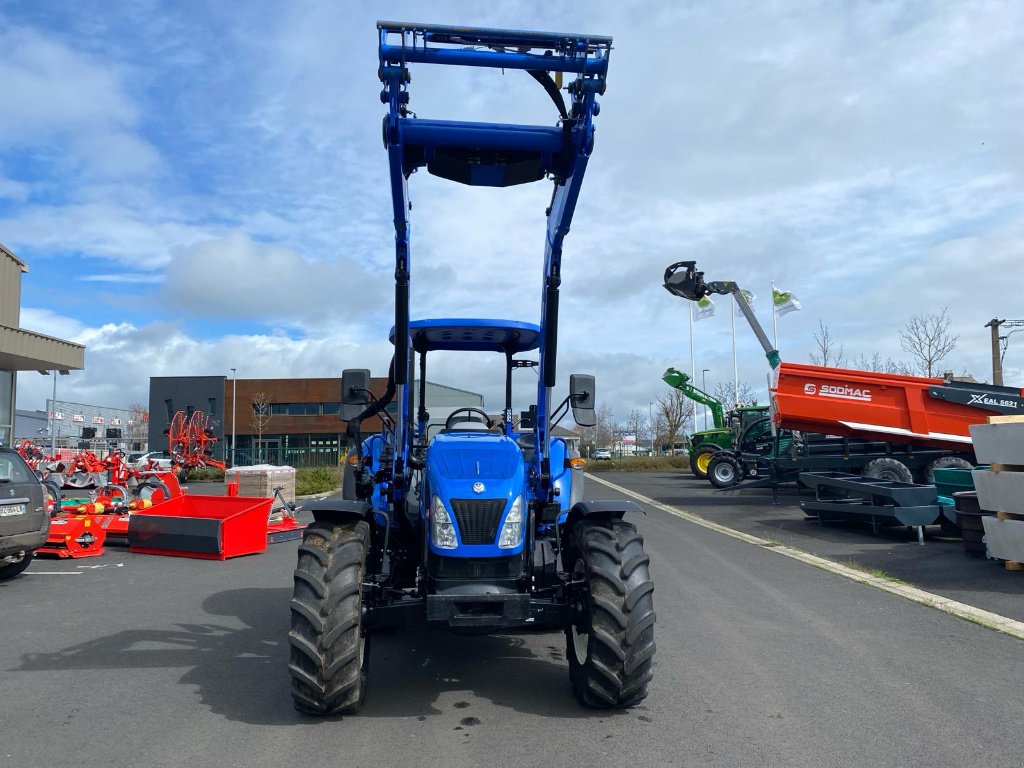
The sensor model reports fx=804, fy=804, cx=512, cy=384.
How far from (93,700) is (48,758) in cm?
94

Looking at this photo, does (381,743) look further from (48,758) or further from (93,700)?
(93,700)

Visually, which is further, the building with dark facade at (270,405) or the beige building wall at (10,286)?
the building with dark facade at (270,405)

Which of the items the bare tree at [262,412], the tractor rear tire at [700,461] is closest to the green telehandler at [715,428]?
the tractor rear tire at [700,461]

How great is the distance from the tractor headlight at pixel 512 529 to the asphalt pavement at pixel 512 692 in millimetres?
978

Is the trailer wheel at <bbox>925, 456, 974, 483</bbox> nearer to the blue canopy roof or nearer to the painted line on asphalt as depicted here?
the painted line on asphalt

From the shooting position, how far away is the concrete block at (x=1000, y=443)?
923 cm

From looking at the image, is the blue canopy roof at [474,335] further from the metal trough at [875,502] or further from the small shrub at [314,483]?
the small shrub at [314,483]

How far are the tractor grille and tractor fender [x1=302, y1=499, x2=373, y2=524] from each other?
→ 0.68 meters

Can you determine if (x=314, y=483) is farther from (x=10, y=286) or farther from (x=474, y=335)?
(x=474, y=335)

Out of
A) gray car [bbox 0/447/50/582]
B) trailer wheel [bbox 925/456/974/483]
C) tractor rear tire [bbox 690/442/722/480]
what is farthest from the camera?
tractor rear tire [bbox 690/442/722/480]

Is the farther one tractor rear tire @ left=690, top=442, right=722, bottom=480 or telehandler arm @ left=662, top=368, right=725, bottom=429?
telehandler arm @ left=662, top=368, right=725, bottom=429

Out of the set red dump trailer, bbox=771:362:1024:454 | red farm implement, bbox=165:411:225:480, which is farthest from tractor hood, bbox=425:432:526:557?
red farm implement, bbox=165:411:225:480

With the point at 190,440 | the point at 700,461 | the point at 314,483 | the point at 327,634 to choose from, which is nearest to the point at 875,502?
the point at 327,634

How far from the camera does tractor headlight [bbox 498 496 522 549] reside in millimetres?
4648
